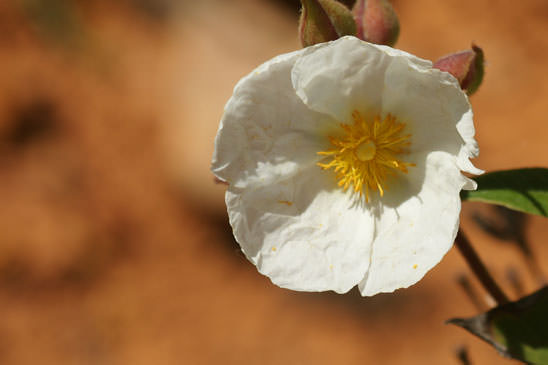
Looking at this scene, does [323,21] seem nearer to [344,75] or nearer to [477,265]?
[344,75]

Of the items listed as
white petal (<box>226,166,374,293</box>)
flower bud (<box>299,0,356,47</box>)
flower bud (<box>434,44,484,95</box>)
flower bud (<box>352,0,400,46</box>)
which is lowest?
white petal (<box>226,166,374,293</box>)

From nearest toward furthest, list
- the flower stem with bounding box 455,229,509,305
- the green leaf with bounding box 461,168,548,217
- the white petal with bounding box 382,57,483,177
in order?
the white petal with bounding box 382,57,483,177 → the green leaf with bounding box 461,168,548,217 → the flower stem with bounding box 455,229,509,305

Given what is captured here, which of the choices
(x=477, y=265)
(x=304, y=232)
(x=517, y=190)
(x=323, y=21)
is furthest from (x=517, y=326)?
(x=323, y=21)

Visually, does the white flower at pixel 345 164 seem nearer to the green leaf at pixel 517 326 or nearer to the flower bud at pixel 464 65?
→ the flower bud at pixel 464 65

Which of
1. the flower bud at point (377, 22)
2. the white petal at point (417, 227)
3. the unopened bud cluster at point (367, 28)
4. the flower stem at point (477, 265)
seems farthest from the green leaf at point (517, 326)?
the flower bud at point (377, 22)

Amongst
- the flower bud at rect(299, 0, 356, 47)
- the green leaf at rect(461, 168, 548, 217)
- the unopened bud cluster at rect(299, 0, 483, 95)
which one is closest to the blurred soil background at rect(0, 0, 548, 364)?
the green leaf at rect(461, 168, 548, 217)

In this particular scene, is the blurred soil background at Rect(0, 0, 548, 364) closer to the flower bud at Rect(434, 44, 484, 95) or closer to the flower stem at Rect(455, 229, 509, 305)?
the flower stem at Rect(455, 229, 509, 305)

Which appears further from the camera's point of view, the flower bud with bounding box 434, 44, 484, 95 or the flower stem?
the flower stem

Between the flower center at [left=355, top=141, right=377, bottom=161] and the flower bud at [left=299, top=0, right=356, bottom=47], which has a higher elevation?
the flower bud at [left=299, top=0, right=356, bottom=47]
